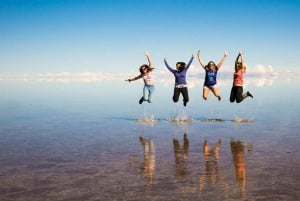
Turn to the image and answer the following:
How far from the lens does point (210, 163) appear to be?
8812 millimetres

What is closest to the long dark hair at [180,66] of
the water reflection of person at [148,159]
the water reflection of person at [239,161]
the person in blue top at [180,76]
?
the person in blue top at [180,76]

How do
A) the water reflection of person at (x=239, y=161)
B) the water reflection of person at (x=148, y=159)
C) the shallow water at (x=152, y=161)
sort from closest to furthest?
the shallow water at (x=152, y=161)
the water reflection of person at (x=239, y=161)
the water reflection of person at (x=148, y=159)

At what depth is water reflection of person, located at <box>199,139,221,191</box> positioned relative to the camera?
7.40 metres

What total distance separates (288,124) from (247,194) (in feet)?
31.1

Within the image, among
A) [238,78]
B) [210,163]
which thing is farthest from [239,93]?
[210,163]

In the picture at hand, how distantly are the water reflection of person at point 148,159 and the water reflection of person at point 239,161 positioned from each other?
1.54 metres

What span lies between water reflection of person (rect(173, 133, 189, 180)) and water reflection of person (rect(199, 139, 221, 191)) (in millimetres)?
412

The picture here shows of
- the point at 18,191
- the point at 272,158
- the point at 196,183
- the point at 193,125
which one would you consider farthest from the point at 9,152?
the point at 193,125

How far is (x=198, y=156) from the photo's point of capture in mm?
9586

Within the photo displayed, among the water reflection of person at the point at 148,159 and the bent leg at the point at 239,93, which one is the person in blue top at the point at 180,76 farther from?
the water reflection of person at the point at 148,159

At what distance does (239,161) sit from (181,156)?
1.36 m

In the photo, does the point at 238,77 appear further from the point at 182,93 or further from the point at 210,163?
the point at 210,163

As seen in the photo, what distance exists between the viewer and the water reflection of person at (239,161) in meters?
7.26

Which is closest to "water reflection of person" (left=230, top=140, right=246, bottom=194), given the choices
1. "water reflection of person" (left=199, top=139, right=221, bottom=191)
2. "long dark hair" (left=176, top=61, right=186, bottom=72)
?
"water reflection of person" (left=199, top=139, right=221, bottom=191)
